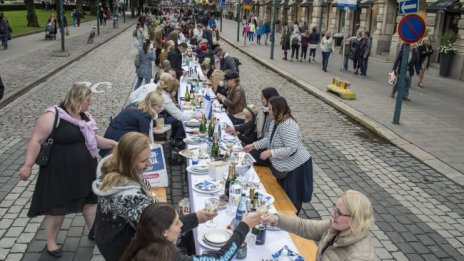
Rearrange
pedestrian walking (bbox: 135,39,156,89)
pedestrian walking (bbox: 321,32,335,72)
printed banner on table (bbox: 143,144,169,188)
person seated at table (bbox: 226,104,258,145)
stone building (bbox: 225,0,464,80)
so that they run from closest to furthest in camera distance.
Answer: printed banner on table (bbox: 143,144,169,188) < person seated at table (bbox: 226,104,258,145) < pedestrian walking (bbox: 135,39,156,89) < stone building (bbox: 225,0,464,80) < pedestrian walking (bbox: 321,32,335,72)

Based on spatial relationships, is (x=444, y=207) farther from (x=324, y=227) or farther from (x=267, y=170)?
(x=324, y=227)

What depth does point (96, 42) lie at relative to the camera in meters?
31.0

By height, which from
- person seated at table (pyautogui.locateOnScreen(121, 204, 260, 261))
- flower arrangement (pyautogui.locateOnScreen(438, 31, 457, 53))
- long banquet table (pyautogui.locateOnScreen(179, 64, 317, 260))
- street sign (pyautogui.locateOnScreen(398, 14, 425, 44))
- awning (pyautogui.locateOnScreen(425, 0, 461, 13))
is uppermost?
awning (pyautogui.locateOnScreen(425, 0, 461, 13))

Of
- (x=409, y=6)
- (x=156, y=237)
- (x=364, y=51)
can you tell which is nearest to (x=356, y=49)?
(x=364, y=51)

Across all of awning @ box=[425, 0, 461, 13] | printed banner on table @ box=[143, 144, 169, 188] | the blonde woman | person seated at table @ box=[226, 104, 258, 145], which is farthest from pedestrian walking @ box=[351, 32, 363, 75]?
printed banner on table @ box=[143, 144, 169, 188]

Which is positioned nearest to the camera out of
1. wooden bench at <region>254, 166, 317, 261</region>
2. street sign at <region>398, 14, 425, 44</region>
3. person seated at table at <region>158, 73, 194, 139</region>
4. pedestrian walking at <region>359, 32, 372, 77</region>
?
wooden bench at <region>254, 166, 317, 261</region>

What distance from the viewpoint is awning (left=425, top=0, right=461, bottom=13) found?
20.1m

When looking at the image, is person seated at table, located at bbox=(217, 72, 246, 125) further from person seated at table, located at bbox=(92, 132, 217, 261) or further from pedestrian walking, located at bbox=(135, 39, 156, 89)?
person seated at table, located at bbox=(92, 132, 217, 261)

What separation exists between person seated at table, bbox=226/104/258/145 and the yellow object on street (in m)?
7.06

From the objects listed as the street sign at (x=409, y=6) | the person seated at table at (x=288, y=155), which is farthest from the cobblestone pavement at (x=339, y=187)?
the street sign at (x=409, y=6)

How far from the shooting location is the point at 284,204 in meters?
5.76

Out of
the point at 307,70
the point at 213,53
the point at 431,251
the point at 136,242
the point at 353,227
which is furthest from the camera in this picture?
the point at 307,70

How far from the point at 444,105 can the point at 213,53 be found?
830cm

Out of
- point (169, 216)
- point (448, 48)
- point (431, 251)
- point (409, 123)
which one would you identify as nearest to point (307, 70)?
point (448, 48)
